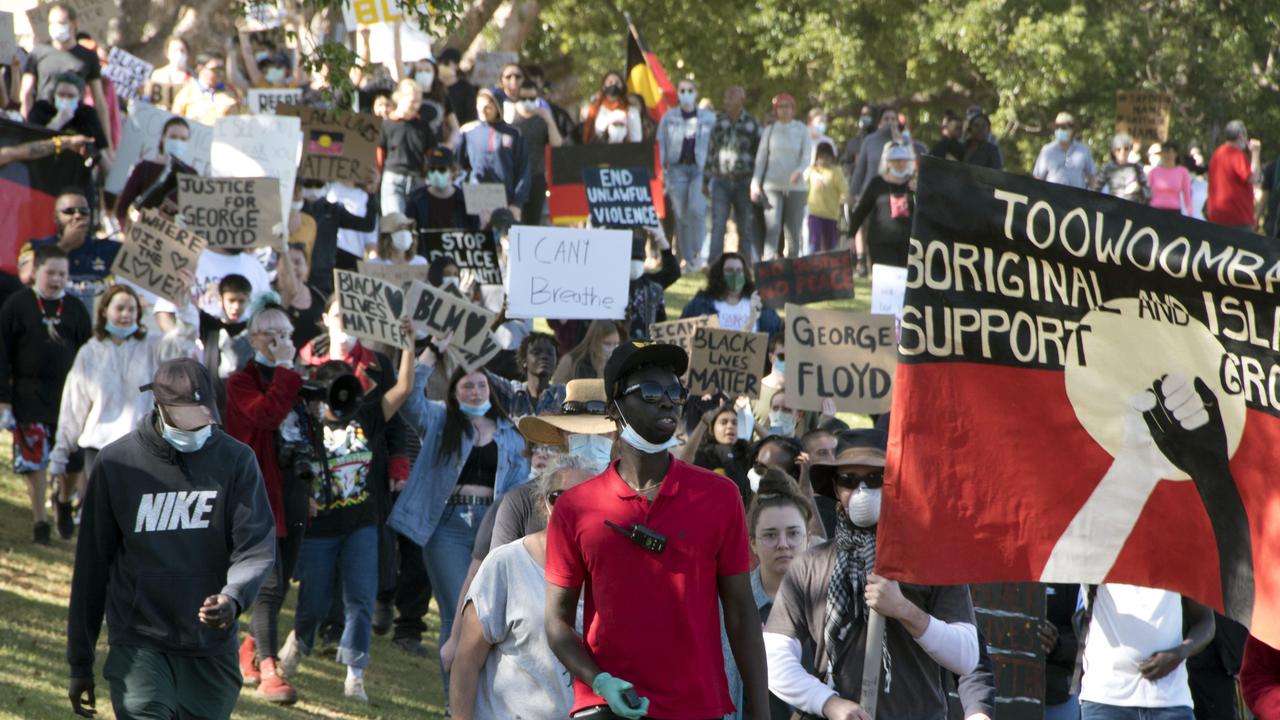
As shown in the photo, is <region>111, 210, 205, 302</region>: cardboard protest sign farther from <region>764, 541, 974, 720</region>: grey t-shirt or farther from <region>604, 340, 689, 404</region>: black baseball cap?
<region>604, 340, 689, 404</region>: black baseball cap

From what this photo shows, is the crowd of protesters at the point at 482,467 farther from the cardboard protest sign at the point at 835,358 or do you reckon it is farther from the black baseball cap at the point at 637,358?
the cardboard protest sign at the point at 835,358

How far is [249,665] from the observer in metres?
11.0

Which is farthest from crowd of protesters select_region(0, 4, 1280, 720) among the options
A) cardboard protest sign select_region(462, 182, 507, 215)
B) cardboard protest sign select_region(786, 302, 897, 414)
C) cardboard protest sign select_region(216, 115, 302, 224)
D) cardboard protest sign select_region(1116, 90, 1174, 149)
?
cardboard protest sign select_region(1116, 90, 1174, 149)

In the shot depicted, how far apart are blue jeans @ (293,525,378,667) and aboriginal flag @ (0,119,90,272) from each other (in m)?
4.48

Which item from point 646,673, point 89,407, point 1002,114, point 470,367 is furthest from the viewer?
point 1002,114

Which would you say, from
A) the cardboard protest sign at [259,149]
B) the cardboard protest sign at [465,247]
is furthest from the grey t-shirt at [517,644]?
the cardboard protest sign at [259,149]

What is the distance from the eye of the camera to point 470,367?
37.1 feet

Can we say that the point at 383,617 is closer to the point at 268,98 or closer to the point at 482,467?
the point at 482,467

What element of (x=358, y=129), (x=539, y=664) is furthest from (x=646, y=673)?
(x=358, y=129)

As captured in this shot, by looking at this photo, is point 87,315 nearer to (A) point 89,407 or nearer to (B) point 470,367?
(A) point 89,407

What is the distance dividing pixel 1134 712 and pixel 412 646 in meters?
5.79

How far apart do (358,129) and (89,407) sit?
17.9 feet

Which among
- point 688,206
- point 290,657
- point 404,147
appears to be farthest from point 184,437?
point 688,206

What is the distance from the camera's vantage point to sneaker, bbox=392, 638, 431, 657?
12617 millimetres
